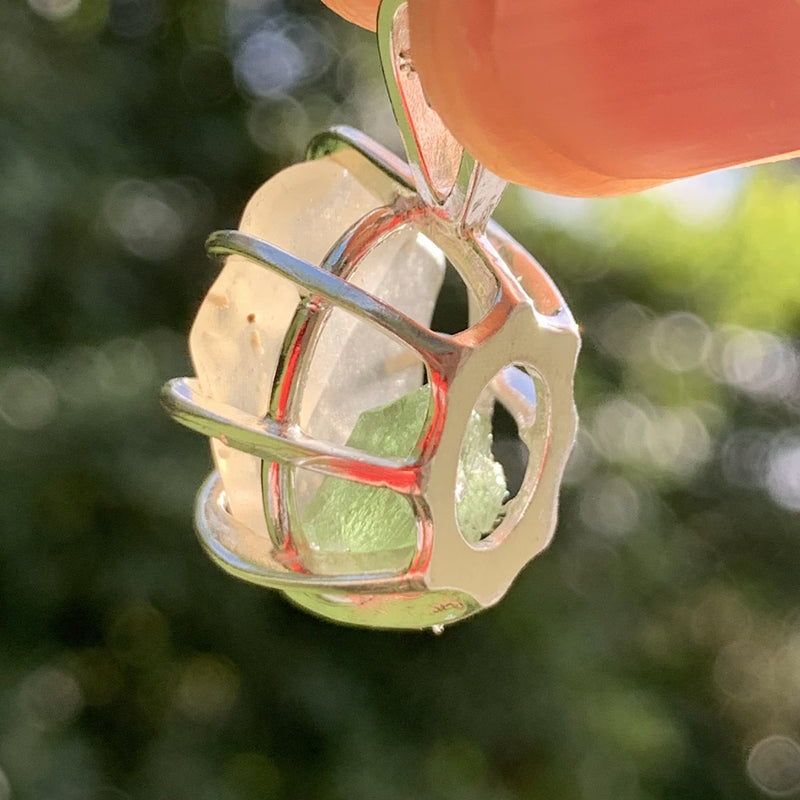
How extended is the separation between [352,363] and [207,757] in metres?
0.49

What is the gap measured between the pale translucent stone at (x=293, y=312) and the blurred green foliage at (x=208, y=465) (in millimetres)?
373

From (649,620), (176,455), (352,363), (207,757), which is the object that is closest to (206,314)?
(352,363)

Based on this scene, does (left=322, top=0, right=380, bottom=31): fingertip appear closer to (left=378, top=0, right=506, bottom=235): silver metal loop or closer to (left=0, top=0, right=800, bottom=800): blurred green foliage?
(left=378, top=0, right=506, bottom=235): silver metal loop

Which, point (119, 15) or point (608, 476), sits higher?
point (119, 15)

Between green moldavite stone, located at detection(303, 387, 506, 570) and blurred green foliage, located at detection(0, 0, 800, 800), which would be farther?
blurred green foliage, located at detection(0, 0, 800, 800)

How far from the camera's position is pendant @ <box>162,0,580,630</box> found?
245 millimetres

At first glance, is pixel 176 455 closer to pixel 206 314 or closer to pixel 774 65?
pixel 206 314

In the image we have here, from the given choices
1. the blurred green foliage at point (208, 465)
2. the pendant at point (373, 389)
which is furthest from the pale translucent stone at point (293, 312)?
the blurred green foliage at point (208, 465)

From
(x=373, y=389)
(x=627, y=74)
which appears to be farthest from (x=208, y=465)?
(x=627, y=74)

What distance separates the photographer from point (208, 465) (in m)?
0.68

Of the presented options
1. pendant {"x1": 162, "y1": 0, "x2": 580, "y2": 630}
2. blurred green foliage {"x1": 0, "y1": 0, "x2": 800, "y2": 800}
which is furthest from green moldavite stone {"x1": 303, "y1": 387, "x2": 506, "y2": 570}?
blurred green foliage {"x1": 0, "y1": 0, "x2": 800, "y2": 800}

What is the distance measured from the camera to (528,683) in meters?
0.77

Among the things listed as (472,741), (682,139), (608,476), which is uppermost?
(682,139)

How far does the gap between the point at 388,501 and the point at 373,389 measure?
0.15 ft
